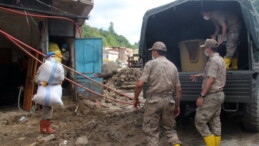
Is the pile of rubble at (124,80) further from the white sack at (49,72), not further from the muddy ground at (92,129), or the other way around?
the white sack at (49,72)

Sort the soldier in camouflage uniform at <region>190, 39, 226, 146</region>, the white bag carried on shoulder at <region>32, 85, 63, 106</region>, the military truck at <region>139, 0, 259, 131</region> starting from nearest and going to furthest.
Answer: the soldier in camouflage uniform at <region>190, 39, 226, 146</region> → the military truck at <region>139, 0, 259, 131</region> → the white bag carried on shoulder at <region>32, 85, 63, 106</region>

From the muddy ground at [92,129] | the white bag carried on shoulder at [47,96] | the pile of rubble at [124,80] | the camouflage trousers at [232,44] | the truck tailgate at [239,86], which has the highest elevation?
the camouflage trousers at [232,44]

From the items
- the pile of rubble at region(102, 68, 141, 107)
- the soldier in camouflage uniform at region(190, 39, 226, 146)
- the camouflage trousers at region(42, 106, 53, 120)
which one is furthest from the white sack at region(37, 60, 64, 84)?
the pile of rubble at region(102, 68, 141, 107)

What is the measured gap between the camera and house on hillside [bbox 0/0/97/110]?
6773 millimetres

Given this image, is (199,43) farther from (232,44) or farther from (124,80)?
(124,80)

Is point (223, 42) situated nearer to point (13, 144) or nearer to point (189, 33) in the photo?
point (189, 33)

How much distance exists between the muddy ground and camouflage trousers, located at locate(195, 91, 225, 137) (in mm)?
601

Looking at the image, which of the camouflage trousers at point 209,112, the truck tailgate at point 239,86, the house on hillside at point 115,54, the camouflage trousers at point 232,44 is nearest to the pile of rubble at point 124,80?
the camouflage trousers at point 232,44

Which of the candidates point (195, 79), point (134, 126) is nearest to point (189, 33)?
point (195, 79)

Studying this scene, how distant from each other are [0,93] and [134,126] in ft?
20.2

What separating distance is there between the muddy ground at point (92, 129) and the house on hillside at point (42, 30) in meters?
0.90

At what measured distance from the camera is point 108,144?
438cm

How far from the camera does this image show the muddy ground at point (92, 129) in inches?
178

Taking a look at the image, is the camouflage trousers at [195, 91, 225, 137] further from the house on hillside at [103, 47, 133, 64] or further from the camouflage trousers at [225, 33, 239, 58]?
the house on hillside at [103, 47, 133, 64]
